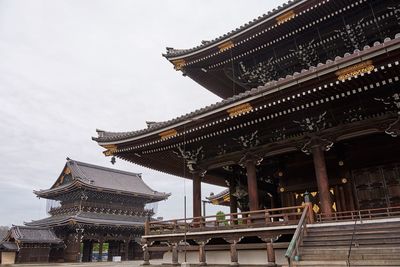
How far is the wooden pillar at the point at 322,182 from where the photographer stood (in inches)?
444

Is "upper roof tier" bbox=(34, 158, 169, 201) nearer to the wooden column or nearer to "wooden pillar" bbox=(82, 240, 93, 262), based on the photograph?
"wooden pillar" bbox=(82, 240, 93, 262)

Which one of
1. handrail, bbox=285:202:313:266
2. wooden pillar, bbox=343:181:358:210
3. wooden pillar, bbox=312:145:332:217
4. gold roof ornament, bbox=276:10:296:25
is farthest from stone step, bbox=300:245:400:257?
gold roof ornament, bbox=276:10:296:25

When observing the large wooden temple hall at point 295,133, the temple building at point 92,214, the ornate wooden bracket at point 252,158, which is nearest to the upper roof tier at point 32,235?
the temple building at point 92,214

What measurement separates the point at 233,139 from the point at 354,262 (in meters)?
7.17

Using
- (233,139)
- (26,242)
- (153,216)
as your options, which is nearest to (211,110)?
(233,139)

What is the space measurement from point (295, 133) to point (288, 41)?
16.3 ft

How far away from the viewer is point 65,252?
37.1 metres

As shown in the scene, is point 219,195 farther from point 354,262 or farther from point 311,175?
point 354,262

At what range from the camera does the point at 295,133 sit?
12.7 metres

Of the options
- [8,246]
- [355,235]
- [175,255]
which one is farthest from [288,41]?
[8,246]

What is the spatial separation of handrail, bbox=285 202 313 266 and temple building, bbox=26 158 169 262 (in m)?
30.5

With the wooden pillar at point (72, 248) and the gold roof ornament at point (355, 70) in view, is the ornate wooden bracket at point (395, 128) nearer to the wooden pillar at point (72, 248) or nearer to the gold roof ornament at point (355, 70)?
the gold roof ornament at point (355, 70)

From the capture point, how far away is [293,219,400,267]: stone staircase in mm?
7746

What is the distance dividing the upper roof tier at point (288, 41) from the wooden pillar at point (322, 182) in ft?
15.6
